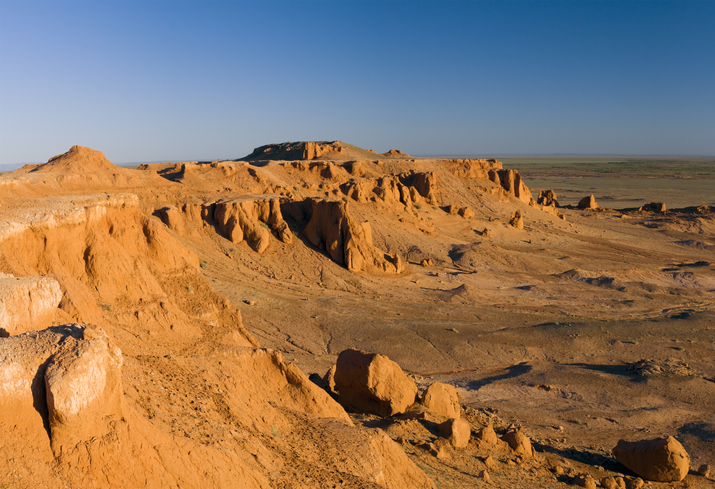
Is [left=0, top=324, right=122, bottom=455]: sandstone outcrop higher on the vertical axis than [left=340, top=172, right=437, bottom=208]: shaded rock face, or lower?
lower

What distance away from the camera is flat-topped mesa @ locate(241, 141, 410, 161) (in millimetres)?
46547

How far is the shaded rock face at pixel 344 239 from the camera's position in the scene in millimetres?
25688

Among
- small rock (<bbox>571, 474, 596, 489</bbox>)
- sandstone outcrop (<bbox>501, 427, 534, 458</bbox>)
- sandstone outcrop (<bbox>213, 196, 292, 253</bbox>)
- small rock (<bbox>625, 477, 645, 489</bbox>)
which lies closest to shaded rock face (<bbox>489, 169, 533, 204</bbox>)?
sandstone outcrop (<bbox>213, 196, 292, 253</bbox>)

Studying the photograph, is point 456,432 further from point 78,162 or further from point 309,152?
point 309,152

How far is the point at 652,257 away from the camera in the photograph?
34.2 metres

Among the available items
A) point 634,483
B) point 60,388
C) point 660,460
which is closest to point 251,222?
point 634,483

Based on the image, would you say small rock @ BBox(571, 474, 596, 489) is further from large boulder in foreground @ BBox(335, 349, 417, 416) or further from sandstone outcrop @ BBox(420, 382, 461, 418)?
large boulder in foreground @ BBox(335, 349, 417, 416)

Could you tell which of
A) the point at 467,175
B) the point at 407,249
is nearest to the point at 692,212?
the point at 467,175

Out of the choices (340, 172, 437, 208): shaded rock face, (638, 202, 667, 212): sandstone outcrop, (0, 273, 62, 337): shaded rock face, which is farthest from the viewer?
(638, 202, 667, 212): sandstone outcrop

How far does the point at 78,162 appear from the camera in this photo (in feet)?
79.8

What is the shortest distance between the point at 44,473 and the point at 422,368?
511 inches

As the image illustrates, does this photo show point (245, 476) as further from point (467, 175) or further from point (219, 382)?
point (467, 175)

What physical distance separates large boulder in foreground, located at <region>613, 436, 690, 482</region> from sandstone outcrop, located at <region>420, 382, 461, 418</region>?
11.6 ft

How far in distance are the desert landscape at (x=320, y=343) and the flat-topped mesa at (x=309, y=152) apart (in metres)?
11.0
